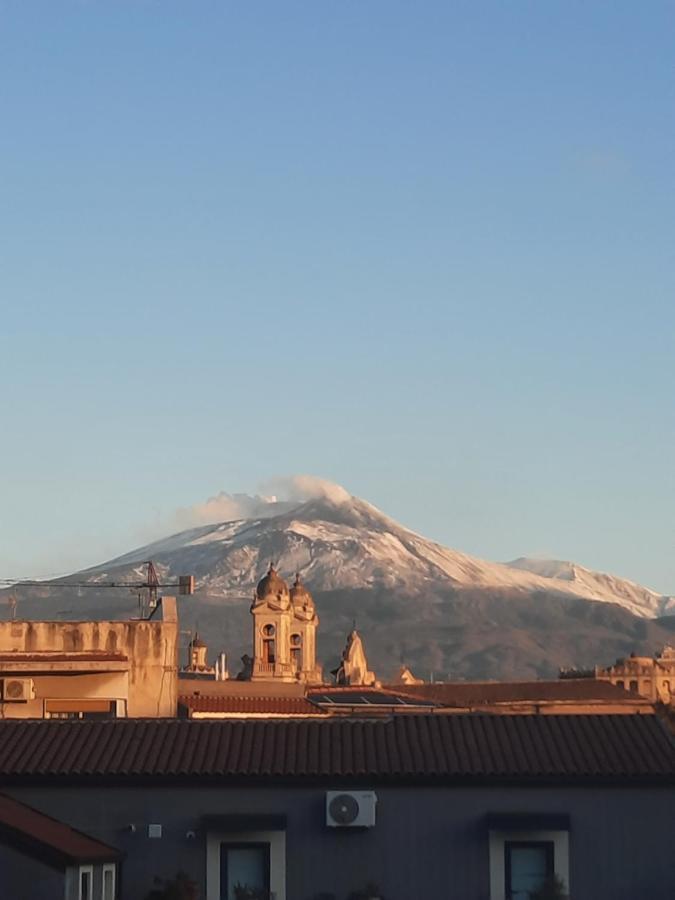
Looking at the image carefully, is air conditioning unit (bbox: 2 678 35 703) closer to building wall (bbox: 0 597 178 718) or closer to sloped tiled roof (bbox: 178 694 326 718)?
building wall (bbox: 0 597 178 718)

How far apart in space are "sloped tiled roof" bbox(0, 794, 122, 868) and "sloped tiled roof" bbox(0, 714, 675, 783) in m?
0.86

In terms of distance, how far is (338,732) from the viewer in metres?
33.7

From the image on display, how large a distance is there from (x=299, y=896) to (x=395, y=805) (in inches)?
81.9

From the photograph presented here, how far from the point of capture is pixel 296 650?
150 meters

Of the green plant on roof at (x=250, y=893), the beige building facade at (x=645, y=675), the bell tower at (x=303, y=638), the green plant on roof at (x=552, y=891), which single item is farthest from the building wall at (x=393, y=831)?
the beige building facade at (x=645, y=675)

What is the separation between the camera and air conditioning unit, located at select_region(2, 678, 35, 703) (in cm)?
4616

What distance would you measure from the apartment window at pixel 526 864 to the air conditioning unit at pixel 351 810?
2.27 meters

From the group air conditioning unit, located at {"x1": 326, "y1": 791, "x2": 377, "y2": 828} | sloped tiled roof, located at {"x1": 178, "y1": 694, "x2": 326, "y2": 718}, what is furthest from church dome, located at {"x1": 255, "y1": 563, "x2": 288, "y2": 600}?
air conditioning unit, located at {"x1": 326, "y1": 791, "x2": 377, "y2": 828}

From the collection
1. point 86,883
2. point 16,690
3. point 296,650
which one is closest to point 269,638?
point 296,650

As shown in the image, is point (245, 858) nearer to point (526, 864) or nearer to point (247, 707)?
point (526, 864)

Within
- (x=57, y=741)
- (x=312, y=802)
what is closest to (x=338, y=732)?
(x=312, y=802)

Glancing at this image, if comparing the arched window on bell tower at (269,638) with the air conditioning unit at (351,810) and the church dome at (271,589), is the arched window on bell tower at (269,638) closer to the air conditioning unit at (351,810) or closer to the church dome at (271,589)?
the church dome at (271,589)

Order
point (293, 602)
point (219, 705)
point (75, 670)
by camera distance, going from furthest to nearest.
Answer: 1. point (293, 602)
2. point (219, 705)
3. point (75, 670)

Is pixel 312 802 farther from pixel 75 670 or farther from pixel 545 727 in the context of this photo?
pixel 75 670
